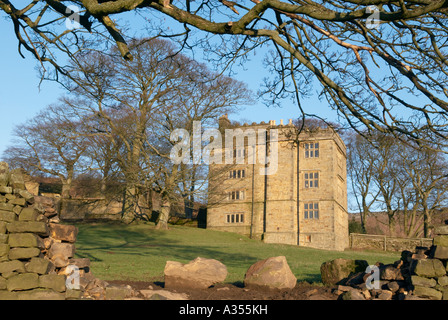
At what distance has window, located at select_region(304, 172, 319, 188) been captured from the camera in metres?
42.4

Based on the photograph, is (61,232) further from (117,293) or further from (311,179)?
(311,179)

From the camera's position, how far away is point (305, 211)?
4197cm

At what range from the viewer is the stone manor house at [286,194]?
4100 centimetres

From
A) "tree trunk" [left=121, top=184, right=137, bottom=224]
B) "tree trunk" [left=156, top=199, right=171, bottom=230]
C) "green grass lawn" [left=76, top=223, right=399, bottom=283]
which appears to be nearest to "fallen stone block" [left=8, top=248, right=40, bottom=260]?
"green grass lawn" [left=76, top=223, right=399, bottom=283]

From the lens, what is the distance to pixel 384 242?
3950 centimetres

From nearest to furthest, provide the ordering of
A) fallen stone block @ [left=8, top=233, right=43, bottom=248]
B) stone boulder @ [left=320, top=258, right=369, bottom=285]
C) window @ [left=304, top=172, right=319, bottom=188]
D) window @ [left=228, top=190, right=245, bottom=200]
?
fallen stone block @ [left=8, top=233, right=43, bottom=248] < stone boulder @ [left=320, top=258, right=369, bottom=285] < window @ [left=304, top=172, right=319, bottom=188] < window @ [left=228, top=190, right=245, bottom=200]

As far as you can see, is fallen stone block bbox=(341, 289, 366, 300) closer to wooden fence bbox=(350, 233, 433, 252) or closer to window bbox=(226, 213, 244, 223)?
wooden fence bbox=(350, 233, 433, 252)

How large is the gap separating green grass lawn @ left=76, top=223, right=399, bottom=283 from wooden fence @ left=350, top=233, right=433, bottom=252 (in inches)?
194

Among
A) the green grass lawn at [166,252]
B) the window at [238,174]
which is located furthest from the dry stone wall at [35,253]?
the window at [238,174]
